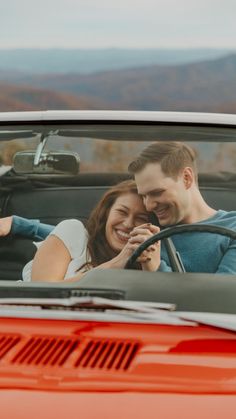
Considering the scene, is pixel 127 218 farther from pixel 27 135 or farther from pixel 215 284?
pixel 27 135

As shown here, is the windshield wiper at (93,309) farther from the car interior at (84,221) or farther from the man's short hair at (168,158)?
the man's short hair at (168,158)

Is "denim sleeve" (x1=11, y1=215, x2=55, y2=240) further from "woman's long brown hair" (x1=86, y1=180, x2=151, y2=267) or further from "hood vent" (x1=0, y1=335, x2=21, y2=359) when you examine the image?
"hood vent" (x1=0, y1=335, x2=21, y2=359)

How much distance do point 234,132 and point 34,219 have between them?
764mm

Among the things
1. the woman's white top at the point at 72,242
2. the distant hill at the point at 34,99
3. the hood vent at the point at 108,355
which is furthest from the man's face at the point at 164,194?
the distant hill at the point at 34,99

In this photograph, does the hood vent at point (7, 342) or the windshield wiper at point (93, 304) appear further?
the windshield wiper at point (93, 304)

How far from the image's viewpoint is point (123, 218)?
2766 mm

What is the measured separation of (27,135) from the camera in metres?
3.11

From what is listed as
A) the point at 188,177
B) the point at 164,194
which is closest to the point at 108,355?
the point at 164,194

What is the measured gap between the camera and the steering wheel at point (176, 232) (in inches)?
106

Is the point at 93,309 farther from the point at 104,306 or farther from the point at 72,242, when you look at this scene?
the point at 72,242

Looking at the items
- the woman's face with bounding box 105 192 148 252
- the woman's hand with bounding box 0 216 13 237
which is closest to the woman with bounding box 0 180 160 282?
the woman's face with bounding box 105 192 148 252

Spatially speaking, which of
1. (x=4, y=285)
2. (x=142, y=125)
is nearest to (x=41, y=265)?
(x=4, y=285)

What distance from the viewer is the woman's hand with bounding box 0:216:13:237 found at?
2914 mm

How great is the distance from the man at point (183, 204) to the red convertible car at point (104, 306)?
0.04 m
